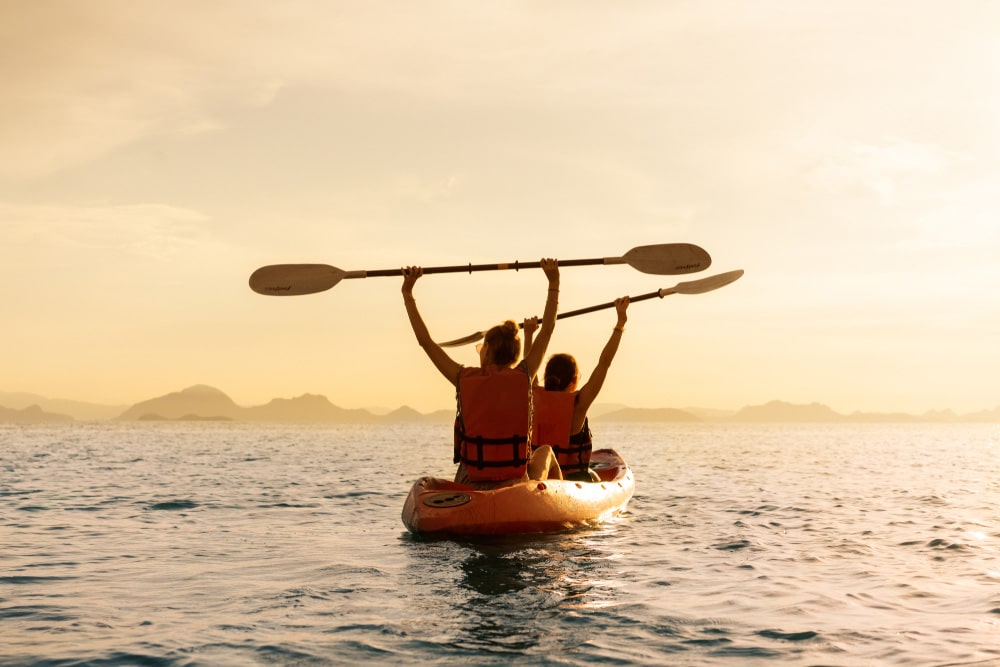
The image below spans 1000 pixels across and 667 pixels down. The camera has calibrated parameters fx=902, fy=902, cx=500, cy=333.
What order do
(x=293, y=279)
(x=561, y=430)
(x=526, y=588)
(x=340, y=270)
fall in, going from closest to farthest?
1. (x=526, y=588)
2. (x=561, y=430)
3. (x=340, y=270)
4. (x=293, y=279)

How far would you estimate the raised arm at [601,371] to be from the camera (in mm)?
9891

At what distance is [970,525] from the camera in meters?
11.6

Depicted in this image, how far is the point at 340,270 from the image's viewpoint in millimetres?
11430

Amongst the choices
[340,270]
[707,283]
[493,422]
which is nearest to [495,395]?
[493,422]

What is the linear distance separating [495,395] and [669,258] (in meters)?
4.46

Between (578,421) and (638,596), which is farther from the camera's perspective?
(578,421)

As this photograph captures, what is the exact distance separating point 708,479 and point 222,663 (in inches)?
661

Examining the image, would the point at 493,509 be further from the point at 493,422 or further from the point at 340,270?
the point at 340,270

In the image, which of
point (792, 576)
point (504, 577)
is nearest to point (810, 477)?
point (792, 576)

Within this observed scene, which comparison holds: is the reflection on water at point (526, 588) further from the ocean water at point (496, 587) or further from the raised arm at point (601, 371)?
the raised arm at point (601, 371)

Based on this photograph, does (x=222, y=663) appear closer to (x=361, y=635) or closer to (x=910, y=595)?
(x=361, y=635)

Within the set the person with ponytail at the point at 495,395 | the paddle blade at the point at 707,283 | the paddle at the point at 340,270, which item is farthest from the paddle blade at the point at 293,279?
the paddle blade at the point at 707,283

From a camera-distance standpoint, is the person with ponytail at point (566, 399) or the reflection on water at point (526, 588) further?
the person with ponytail at point (566, 399)

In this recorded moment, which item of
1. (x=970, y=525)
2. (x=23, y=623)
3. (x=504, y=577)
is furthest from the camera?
(x=970, y=525)
